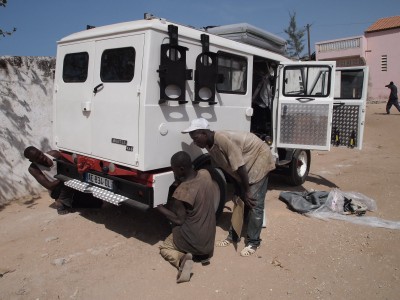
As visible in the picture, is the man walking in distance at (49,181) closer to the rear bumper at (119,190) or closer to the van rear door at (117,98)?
the rear bumper at (119,190)

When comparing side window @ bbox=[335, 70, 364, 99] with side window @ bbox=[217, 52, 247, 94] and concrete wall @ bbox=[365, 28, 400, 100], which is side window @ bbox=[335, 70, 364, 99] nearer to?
side window @ bbox=[217, 52, 247, 94]

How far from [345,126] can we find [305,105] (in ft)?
4.48

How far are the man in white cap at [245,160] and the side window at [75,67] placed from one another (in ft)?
5.53

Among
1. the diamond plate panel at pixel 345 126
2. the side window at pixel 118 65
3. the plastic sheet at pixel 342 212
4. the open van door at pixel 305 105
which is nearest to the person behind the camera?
the side window at pixel 118 65

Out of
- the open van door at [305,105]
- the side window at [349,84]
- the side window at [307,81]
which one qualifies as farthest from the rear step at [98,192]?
the side window at [349,84]

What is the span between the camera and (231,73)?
4.97 meters

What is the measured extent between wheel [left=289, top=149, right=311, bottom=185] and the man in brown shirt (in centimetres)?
334

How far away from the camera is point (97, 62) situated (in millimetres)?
4336

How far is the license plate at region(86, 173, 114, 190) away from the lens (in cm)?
434

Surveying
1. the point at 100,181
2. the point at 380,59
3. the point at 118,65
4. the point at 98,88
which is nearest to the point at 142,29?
the point at 118,65

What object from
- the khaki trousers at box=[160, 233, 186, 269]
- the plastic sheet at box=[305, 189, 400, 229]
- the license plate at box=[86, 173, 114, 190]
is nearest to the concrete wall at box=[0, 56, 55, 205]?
the license plate at box=[86, 173, 114, 190]

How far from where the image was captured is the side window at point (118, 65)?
394cm

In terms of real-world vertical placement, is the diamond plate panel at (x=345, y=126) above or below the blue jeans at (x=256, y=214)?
above

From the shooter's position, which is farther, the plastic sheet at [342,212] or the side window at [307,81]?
the side window at [307,81]
